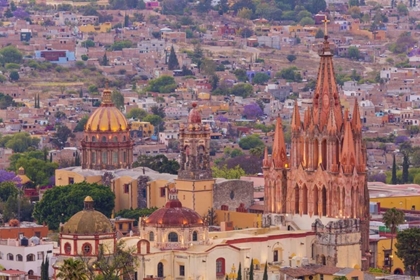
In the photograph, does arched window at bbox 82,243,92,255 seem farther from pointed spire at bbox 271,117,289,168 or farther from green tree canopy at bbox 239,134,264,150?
green tree canopy at bbox 239,134,264,150

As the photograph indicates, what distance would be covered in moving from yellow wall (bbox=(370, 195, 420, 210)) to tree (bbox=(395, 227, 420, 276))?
19670mm

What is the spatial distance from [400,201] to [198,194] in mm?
11710

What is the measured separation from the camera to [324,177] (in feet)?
373

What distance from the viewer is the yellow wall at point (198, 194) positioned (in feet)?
427

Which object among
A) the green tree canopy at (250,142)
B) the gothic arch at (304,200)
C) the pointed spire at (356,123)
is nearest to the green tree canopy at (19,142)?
the green tree canopy at (250,142)

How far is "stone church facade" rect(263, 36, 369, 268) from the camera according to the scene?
371 ft

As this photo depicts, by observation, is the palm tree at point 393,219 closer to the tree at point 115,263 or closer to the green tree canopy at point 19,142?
the tree at point 115,263

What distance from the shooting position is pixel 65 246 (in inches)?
4225

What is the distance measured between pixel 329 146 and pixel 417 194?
955 inches

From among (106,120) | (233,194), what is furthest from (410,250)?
(106,120)

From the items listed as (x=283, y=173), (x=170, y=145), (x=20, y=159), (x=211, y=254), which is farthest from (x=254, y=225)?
(x=170, y=145)

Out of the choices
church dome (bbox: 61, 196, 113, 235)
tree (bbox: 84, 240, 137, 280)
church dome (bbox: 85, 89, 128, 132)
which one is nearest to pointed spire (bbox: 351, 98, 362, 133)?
church dome (bbox: 61, 196, 113, 235)

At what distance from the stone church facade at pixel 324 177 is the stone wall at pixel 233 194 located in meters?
14.4

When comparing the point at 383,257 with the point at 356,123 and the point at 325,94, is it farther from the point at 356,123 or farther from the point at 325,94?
the point at 325,94
